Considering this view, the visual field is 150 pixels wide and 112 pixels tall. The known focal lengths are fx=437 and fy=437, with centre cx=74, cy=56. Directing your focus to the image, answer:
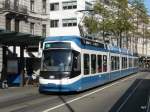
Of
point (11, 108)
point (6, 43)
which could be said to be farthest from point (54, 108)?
point (6, 43)

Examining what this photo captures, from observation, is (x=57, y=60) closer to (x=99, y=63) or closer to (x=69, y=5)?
(x=99, y=63)

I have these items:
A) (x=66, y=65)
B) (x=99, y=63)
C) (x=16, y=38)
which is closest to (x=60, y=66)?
(x=66, y=65)

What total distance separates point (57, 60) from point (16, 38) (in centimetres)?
655

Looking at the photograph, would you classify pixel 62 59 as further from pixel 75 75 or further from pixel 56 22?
pixel 56 22

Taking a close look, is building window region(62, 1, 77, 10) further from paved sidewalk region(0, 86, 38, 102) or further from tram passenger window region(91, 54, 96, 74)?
paved sidewalk region(0, 86, 38, 102)

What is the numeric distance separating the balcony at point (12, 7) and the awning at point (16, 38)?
14227 mm

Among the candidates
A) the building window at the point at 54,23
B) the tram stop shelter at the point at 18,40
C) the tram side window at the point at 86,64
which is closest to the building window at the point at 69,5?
the building window at the point at 54,23

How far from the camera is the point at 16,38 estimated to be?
2688cm

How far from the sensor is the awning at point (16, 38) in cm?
2479

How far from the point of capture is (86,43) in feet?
77.7

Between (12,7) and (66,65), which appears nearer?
(66,65)

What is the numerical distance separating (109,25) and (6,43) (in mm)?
31184

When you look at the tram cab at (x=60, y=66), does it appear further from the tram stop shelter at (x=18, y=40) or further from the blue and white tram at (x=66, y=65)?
Result: the tram stop shelter at (x=18, y=40)

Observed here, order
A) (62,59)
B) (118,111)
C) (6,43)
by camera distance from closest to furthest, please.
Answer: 1. (118,111)
2. (62,59)
3. (6,43)
